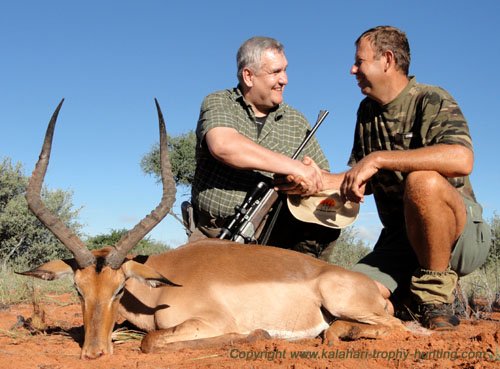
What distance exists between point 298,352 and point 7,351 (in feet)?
6.36

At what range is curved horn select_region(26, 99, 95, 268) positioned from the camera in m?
4.18

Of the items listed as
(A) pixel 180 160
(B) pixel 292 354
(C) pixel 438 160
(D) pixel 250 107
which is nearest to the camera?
(B) pixel 292 354

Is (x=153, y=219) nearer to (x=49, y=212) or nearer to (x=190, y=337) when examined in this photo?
(x=49, y=212)

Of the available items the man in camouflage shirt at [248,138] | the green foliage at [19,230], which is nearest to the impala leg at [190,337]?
the man in camouflage shirt at [248,138]

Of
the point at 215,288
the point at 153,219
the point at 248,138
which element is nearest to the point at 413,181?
the point at 215,288

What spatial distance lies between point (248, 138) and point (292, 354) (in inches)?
103

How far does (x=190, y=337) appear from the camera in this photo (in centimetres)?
412

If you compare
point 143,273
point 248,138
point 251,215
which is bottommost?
point 143,273

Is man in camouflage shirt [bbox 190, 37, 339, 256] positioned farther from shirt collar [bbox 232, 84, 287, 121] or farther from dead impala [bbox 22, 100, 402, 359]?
dead impala [bbox 22, 100, 402, 359]

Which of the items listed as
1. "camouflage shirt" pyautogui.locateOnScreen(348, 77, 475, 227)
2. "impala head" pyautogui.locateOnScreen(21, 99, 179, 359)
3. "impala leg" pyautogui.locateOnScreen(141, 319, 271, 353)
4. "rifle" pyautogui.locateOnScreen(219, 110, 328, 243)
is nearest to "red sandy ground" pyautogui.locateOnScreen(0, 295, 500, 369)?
"impala leg" pyautogui.locateOnScreen(141, 319, 271, 353)

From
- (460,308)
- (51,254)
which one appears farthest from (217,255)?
(51,254)

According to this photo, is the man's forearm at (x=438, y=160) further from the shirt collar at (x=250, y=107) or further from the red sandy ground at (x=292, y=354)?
the shirt collar at (x=250, y=107)

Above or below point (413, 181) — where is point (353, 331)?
below

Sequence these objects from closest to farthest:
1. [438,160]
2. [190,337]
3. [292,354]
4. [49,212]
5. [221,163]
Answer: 1. [292,354]
2. [190,337]
3. [49,212]
4. [438,160]
5. [221,163]
